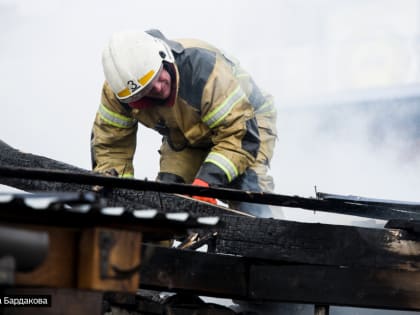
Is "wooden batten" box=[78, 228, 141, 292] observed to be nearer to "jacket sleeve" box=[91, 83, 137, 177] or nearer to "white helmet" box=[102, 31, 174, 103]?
"white helmet" box=[102, 31, 174, 103]

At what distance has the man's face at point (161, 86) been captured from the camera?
5.98 meters

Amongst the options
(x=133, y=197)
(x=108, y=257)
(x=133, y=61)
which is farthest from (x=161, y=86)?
(x=108, y=257)

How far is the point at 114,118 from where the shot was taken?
655 cm

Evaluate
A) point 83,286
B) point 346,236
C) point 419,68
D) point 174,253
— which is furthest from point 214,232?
point 419,68

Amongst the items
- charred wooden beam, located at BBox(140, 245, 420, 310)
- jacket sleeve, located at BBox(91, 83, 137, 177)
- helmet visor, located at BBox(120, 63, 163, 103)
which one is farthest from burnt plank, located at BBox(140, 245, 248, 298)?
jacket sleeve, located at BBox(91, 83, 137, 177)

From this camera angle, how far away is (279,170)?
1084cm

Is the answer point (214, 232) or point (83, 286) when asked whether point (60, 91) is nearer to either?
point (214, 232)

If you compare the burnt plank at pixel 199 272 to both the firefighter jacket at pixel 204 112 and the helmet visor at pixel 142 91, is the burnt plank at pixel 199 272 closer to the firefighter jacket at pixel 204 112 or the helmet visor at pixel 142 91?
the firefighter jacket at pixel 204 112

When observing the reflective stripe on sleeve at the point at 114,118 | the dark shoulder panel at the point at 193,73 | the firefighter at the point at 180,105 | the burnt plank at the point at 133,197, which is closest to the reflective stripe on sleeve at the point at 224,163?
the firefighter at the point at 180,105

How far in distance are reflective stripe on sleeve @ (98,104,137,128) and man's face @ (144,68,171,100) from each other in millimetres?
507

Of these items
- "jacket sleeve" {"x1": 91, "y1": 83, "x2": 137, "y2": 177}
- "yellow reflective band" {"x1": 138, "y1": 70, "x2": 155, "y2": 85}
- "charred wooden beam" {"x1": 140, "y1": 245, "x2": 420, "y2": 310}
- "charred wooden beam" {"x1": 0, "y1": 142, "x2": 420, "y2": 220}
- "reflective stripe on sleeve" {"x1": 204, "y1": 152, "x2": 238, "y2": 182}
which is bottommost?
"charred wooden beam" {"x1": 140, "y1": 245, "x2": 420, "y2": 310}

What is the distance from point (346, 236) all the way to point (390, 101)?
10189 mm

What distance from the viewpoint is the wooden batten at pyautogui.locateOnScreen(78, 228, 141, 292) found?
286 centimetres

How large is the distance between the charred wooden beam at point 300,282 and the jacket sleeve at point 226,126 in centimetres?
154
